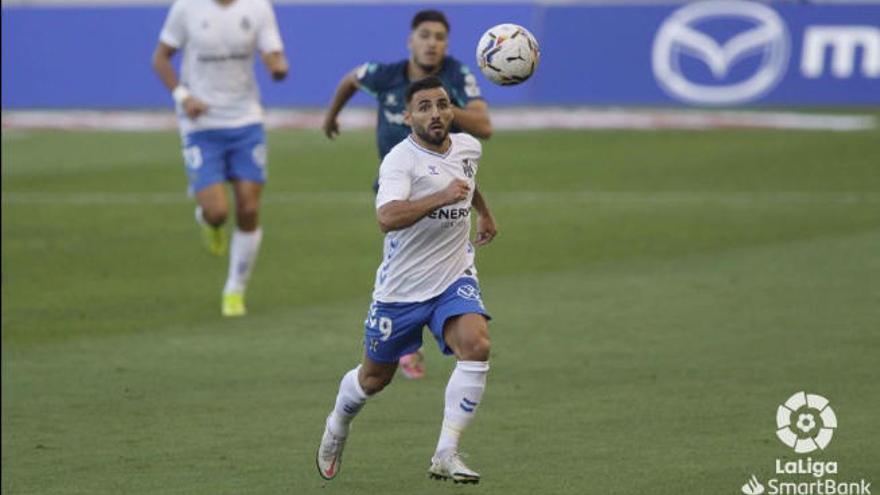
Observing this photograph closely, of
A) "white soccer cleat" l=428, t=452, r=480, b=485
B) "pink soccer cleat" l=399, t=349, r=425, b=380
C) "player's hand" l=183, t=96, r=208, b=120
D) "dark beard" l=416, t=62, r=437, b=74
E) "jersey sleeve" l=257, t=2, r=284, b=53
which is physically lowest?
"white soccer cleat" l=428, t=452, r=480, b=485

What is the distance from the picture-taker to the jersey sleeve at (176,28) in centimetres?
1634

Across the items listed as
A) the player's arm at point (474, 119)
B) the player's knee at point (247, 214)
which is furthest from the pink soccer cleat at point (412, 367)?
the player's knee at point (247, 214)

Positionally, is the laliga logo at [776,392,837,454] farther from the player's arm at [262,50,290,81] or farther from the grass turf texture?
the player's arm at [262,50,290,81]

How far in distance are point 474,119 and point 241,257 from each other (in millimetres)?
3903

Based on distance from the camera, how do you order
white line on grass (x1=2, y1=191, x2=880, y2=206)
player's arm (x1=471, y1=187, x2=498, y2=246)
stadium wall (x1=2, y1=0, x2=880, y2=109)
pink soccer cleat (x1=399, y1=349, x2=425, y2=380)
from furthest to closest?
stadium wall (x1=2, y1=0, x2=880, y2=109) → white line on grass (x1=2, y1=191, x2=880, y2=206) → pink soccer cleat (x1=399, y1=349, x2=425, y2=380) → player's arm (x1=471, y1=187, x2=498, y2=246)

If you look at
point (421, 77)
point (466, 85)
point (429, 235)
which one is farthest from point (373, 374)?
point (466, 85)

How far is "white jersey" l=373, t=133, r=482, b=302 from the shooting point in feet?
33.3

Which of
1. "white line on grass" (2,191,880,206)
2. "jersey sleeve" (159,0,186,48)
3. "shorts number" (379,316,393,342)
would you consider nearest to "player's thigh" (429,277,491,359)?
"shorts number" (379,316,393,342)

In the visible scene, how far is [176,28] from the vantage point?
53.7 ft

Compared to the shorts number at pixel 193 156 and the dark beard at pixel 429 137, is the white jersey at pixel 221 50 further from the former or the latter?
the dark beard at pixel 429 137

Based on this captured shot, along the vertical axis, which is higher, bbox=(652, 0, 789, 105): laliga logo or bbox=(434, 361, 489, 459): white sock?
bbox=(652, 0, 789, 105): laliga logo

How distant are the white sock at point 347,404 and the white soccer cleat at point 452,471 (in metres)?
0.89

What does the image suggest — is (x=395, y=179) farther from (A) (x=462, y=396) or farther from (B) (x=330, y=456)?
(B) (x=330, y=456)

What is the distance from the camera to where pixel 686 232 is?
20.7 meters
